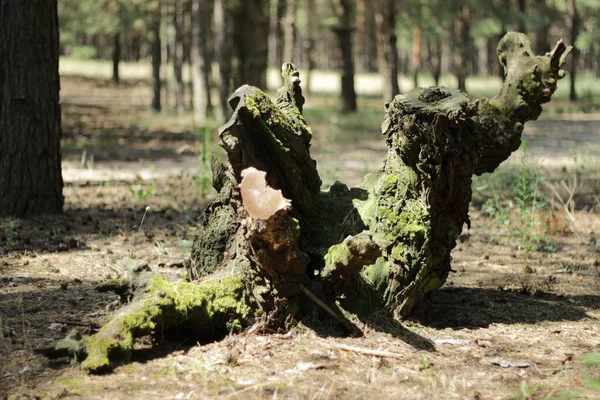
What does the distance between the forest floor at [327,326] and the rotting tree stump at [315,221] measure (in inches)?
7.3

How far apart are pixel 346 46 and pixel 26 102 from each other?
17119mm

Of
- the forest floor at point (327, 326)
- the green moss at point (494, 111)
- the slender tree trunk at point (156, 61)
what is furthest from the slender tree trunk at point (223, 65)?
the green moss at point (494, 111)

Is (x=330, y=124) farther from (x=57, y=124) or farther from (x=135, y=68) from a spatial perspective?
(x=135, y=68)

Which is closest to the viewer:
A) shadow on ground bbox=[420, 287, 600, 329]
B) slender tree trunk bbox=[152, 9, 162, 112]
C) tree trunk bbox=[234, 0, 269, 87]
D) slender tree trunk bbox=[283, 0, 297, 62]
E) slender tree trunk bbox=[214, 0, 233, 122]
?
shadow on ground bbox=[420, 287, 600, 329]

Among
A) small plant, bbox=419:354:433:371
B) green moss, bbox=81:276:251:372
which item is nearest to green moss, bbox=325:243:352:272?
green moss, bbox=81:276:251:372

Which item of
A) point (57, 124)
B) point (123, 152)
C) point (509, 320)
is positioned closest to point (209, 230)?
point (509, 320)

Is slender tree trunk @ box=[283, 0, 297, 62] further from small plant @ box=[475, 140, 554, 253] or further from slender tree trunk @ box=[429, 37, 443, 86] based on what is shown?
small plant @ box=[475, 140, 554, 253]

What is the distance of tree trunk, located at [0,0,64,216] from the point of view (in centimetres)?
725

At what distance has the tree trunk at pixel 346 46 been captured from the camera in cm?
2291

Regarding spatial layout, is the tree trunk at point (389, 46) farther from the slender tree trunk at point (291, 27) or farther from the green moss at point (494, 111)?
the green moss at point (494, 111)

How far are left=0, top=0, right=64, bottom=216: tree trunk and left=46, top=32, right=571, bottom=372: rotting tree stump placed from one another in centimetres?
315

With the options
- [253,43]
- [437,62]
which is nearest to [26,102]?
[253,43]

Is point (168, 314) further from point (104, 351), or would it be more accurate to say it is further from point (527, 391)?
point (527, 391)

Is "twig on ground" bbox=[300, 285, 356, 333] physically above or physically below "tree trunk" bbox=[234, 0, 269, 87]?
below
